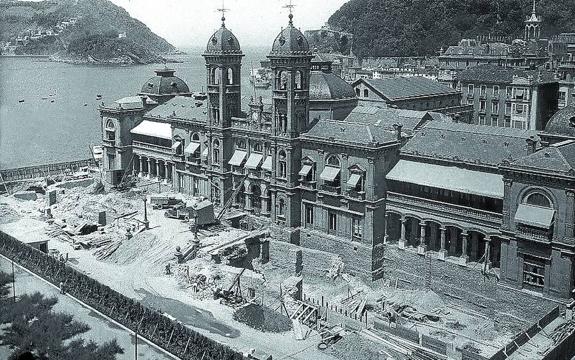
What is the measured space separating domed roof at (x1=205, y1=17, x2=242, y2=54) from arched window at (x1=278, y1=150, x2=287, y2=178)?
16.2 m

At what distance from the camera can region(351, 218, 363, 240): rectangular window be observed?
6719 cm

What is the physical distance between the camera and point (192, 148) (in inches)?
3433

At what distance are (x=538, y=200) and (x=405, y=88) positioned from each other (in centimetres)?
5037

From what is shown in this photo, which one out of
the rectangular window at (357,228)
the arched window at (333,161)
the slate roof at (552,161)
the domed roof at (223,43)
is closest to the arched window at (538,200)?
the slate roof at (552,161)

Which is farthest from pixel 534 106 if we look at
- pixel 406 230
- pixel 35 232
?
pixel 35 232

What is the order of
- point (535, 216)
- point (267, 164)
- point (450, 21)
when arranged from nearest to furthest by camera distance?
point (535, 216) < point (267, 164) < point (450, 21)

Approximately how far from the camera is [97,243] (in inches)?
2992

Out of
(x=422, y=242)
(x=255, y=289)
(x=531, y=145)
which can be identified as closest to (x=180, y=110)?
(x=255, y=289)

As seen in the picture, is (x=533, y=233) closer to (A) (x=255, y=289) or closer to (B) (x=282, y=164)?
(A) (x=255, y=289)

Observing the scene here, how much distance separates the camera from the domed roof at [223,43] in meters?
79.8

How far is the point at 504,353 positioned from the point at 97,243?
48.1m

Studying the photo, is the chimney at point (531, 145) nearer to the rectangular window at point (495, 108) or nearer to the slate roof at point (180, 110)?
the slate roof at point (180, 110)

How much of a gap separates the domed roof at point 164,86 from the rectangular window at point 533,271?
215 ft

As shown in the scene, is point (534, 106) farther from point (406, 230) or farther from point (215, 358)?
point (215, 358)
